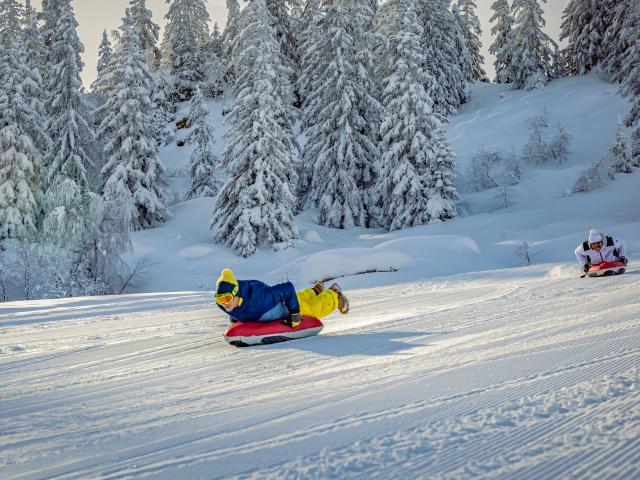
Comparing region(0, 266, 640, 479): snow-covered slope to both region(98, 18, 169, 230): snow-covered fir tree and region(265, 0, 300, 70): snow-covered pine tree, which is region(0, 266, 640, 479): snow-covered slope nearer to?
region(98, 18, 169, 230): snow-covered fir tree

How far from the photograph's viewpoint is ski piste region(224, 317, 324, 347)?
4875mm

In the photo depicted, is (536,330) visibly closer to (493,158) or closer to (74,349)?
(74,349)

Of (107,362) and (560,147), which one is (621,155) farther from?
(107,362)


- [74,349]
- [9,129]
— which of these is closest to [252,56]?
[9,129]

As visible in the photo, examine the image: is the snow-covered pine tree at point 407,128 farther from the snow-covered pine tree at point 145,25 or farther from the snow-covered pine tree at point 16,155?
the snow-covered pine tree at point 145,25

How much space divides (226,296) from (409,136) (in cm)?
2006

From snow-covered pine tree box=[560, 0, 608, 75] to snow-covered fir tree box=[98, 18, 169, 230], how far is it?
33493 mm

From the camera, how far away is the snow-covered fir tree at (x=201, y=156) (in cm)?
3256

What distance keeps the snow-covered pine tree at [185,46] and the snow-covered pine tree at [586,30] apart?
3263 centimetres

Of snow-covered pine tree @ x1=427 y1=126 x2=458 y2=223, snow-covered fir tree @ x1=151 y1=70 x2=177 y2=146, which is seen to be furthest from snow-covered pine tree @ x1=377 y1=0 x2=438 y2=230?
snow-covered fir tree @ x1=151 y1=70 x2=177 y2=146

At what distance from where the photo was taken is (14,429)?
2629mm

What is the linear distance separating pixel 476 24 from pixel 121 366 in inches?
2126

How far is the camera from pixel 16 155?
21.3 meters

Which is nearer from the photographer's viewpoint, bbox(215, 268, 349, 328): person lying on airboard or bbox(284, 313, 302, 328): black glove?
bbox(215, 268, 349, 328): person lying on airboard
